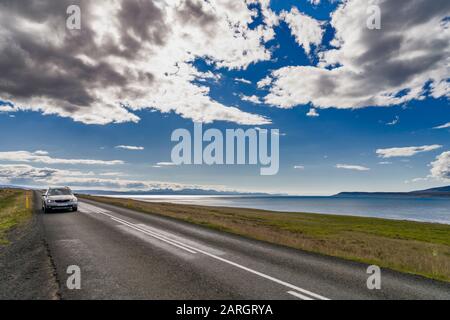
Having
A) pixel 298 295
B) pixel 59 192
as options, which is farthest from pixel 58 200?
pixel 298 295

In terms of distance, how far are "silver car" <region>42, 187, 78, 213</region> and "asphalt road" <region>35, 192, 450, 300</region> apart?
12.1m

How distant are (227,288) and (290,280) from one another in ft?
5.86

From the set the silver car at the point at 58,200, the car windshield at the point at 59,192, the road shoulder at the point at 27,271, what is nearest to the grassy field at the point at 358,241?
the silver car at the point at 58,200

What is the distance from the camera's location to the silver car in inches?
877

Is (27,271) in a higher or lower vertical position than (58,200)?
lower

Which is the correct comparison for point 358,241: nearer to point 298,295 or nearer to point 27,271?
point 298,295

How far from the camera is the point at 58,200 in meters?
22.5

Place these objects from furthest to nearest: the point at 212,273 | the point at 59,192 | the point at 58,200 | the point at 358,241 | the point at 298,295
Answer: the point at 358,241 < the point at 59,192 < the point at 58,200 < the point at 212,273 < the point at 298,295

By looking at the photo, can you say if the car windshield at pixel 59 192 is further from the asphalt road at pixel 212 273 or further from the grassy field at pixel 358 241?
the asphalt road at pixel 212 273

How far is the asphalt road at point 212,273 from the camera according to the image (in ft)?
20.1

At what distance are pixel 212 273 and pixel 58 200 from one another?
20069 mm

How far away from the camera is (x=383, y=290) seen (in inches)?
262
